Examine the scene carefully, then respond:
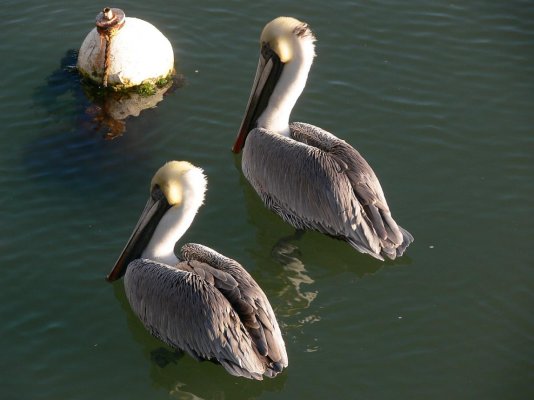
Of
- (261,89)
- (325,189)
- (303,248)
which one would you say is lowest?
(303,248)

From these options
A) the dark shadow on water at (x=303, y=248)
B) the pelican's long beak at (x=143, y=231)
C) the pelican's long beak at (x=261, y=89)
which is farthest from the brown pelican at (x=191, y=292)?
the pelican's long beak at (x=261, y=89)

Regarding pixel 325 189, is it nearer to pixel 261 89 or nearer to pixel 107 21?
pixel 261 89

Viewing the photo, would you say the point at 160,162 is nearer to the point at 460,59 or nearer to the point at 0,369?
the point at 0,369

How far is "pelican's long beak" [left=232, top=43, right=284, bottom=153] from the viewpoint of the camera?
9.10 metres

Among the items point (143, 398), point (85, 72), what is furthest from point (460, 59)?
point (143, 398)

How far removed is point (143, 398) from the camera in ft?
23.1

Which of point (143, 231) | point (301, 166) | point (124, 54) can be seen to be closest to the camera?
point (143, 231)

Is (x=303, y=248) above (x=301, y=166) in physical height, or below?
below

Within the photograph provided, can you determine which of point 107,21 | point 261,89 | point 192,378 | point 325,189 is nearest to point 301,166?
point 325,189

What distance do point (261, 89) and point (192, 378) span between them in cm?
330

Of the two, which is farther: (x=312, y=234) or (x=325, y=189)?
(x=312, y=234)

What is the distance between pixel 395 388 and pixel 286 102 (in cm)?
337

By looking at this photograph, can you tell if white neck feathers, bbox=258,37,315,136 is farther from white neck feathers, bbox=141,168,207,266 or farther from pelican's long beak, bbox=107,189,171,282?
pelican's long beak, bbox=107,189,171,282

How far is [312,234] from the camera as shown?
8781mm
